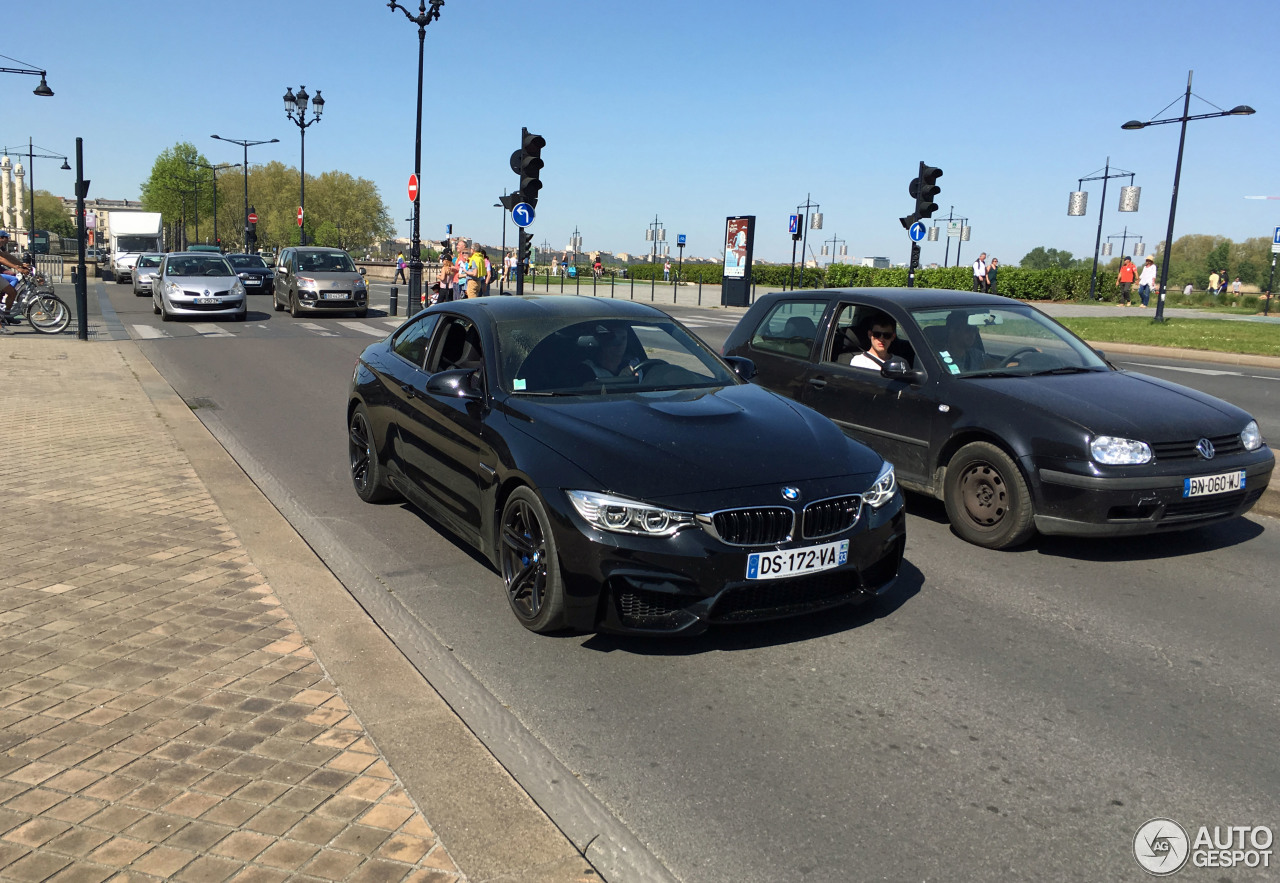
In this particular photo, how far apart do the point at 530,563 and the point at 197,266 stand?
2420cm

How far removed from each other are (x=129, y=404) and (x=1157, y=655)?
10239 mm

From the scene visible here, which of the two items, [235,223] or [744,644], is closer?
[744,644]

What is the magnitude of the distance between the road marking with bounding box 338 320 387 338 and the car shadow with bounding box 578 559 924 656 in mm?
18752

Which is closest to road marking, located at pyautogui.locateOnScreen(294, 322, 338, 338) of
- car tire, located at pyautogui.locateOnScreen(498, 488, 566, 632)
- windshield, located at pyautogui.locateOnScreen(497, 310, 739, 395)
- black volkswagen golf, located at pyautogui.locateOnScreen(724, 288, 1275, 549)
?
black volkswagen golf, located at pyautogui.locateOnScreen(724, 288, 1275, 549)

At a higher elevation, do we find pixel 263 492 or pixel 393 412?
pixel 393 412

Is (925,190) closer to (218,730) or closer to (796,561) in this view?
(796,561)

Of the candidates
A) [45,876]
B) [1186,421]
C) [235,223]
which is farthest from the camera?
[235,223]

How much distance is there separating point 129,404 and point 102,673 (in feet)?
26.5

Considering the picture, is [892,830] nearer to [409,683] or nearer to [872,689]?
[872,689]

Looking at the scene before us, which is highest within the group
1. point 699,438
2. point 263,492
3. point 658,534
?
point 699,438

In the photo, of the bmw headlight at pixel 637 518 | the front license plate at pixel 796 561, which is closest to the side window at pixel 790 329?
the front license plate at pixel 796 561

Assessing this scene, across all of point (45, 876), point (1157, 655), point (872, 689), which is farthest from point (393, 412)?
point (1157, 655)

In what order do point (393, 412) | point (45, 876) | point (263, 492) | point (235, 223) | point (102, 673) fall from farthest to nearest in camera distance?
point (235, 223), point (263, 492), point (393, 412), point (102, 673), point (45, 876)

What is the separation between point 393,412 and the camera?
639cm
